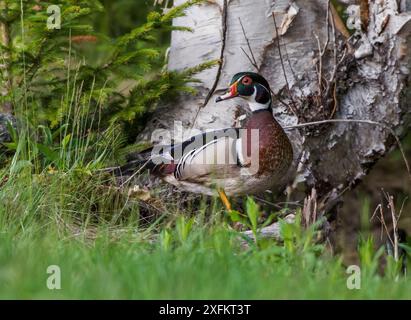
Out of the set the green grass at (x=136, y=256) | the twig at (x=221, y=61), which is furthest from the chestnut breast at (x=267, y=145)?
the twig at (x=221, y=61)

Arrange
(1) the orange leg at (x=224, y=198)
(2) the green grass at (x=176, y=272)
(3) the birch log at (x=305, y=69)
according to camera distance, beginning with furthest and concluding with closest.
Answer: (3) the birch log at (x=305, y=69)
(1) the orange leg at (x=224, y=198)
(2) the green grass at (x=176, y=272)

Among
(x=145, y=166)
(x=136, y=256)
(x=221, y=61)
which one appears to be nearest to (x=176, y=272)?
(x=136, y=256)

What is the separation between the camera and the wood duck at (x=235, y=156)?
19.3ft

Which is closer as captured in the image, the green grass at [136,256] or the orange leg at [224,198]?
the green grass at [136,256]

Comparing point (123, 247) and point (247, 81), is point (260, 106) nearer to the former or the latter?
point (247, 81)

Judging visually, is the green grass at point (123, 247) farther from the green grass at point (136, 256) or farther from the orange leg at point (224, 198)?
the orange leg at point (224, 198)

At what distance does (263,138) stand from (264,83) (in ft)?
1.54

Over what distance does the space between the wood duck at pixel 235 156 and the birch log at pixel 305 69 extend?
0.54m

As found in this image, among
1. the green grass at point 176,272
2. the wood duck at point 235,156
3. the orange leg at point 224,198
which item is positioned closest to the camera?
the green grass at point 176,272

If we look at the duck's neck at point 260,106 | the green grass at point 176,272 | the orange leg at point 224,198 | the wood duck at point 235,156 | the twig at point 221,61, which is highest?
the twig at point 221,61

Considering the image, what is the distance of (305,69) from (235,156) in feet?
4.26

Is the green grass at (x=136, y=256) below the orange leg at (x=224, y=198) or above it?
below

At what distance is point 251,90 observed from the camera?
6.16m

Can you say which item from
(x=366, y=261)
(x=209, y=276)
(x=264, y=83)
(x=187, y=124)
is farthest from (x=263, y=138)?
(x=209, y=276)
